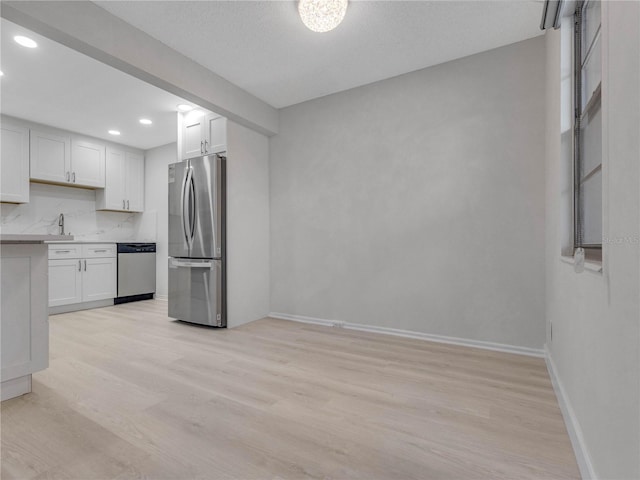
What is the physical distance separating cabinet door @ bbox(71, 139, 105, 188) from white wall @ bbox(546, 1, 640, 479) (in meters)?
5.59

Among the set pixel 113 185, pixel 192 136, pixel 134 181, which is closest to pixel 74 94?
pixel 192 136

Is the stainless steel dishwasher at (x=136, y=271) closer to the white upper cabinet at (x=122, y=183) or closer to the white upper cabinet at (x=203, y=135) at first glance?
the white upper cabinet at (x=122, y=183)

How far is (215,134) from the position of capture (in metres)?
3.45

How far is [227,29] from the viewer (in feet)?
7.86

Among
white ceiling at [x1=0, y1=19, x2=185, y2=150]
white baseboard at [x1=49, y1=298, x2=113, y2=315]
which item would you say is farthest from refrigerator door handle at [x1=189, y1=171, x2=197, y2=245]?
white baseboard at [x1=49, y1=298, x2=113, y2=315]

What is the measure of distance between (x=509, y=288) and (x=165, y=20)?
11.0 ft

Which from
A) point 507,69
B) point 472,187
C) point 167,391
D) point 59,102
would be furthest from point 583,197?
point 59,102

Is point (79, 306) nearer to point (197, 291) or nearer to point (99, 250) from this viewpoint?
point (99, 250)

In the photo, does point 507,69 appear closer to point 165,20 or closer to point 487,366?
point 487,366

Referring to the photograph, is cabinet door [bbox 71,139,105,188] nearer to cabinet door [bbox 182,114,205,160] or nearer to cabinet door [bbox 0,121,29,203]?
cabinet door [bbox 0,121,29,203]

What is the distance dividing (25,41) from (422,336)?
162 inches

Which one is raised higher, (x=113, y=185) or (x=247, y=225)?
(x=113, y=185)

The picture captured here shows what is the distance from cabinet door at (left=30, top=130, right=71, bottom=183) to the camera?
4.03m

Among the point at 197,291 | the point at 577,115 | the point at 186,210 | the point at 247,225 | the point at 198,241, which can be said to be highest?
the point at 577,115
